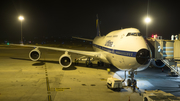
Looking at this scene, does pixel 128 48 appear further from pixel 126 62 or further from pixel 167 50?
pixel 167 50

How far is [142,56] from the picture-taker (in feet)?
38.2

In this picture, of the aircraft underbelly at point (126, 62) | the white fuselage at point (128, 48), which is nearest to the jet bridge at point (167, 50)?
the white fuselage at point (128, 48)

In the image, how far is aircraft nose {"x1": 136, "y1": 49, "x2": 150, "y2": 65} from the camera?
11578mm

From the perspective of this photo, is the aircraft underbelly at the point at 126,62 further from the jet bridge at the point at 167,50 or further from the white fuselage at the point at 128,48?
the jet bridge at the point at 167,50

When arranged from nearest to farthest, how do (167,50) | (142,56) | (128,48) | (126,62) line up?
1. (142,56)
2. (128,48)
3. (126,62)
4. (167,50)

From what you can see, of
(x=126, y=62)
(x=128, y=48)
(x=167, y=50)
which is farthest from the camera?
(x=167, y=50)

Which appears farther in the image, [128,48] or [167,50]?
[167,50]

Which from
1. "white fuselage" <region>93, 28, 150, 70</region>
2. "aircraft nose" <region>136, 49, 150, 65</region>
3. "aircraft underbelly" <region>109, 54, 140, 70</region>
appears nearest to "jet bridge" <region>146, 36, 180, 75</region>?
"white fuselage" <region>93, 28, 150, 70</region>

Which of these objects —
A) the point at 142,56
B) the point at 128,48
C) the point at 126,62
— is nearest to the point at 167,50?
the point at 142,56

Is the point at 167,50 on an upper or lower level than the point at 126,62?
upper

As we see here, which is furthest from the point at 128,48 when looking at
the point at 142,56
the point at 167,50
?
the point at 167,50

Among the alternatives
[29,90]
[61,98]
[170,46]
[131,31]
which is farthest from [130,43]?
[29,90]

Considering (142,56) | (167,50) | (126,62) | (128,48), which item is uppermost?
(128,48)

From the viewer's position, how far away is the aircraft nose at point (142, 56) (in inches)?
456
